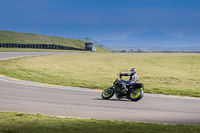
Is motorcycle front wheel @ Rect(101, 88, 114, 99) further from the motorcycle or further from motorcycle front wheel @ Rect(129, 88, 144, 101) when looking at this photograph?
motorcycle front wheel @ Rect(129, 88, 144, 101)

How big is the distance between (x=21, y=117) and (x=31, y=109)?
9.39 feet

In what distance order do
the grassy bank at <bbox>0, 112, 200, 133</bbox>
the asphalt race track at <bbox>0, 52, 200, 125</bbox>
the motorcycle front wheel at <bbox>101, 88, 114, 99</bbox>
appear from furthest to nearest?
the motorcycle front wheel at <bbox>101, 88, 114, 99</bbox>
the asphalt race track at <bbox>0, 52, 200, 125</bbox>
the grassy bank at <bbox>0, 112, 200, 133</bbox>

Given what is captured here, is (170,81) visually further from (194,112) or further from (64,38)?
(64,38)

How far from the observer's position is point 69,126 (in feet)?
30.8

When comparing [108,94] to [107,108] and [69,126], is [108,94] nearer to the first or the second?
[107,108]

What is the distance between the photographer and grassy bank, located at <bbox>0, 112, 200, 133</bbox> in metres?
8.73

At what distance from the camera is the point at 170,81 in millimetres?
31672

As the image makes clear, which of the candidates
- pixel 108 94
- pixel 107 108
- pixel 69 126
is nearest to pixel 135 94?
Result: pixel 108 94

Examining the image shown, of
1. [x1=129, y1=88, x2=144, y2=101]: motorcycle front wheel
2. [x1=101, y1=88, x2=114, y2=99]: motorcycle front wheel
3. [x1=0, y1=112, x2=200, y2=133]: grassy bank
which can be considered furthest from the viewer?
[x1=101, y1=88, x2=114, y2=99]: motorcycle front wheel

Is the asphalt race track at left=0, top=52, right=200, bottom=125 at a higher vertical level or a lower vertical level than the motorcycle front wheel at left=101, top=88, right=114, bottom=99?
lower

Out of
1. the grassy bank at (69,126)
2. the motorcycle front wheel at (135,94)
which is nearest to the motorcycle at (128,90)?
the motorcycle front wheel at (135,94)

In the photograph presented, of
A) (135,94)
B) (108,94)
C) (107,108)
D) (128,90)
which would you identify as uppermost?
(128,90)

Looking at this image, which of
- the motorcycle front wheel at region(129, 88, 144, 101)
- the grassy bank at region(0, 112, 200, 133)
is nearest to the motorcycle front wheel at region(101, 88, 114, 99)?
the motorcycle front wheel at region(129, 88, 144, 101)

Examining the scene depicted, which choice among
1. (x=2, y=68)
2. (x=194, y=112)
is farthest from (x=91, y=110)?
(x=2, y=68)
